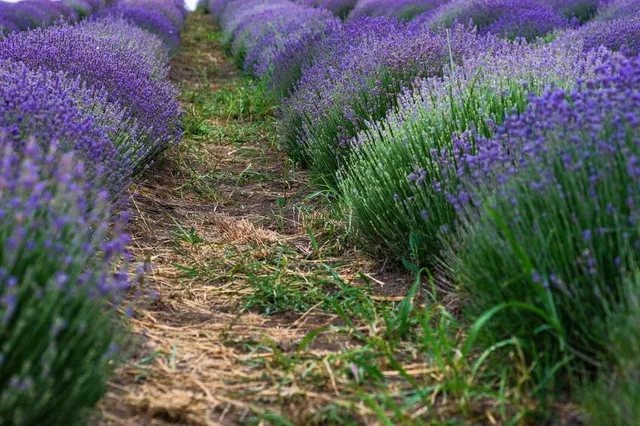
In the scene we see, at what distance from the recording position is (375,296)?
2891mm

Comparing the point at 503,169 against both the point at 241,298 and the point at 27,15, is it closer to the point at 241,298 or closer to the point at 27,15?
the point at 241,298

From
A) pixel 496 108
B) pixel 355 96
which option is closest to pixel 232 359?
pixel 496 108

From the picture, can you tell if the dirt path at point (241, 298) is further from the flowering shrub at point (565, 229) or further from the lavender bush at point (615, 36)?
the lavender bush at point (615, 36)

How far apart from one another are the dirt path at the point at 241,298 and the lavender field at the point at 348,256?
13 millimetres

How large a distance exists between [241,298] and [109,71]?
7.99 feet

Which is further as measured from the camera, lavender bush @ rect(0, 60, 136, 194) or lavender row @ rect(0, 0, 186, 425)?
lavender bush @ rect(0, 60, 136, 194)

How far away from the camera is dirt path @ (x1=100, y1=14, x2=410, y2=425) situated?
2088 millimetres

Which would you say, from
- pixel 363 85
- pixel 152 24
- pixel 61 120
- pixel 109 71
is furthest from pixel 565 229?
pixel 152 24

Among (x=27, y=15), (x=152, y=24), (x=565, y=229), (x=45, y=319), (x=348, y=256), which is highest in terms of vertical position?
(x=27, y=15)

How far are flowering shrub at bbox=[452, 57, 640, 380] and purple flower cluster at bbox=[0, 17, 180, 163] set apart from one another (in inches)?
100

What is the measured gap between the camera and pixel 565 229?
210 centimetres

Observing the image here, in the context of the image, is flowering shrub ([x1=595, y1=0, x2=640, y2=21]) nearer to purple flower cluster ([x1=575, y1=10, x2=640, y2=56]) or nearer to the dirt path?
purple flower cluster ([x1=575, y1=10, x2=640, y2=56])

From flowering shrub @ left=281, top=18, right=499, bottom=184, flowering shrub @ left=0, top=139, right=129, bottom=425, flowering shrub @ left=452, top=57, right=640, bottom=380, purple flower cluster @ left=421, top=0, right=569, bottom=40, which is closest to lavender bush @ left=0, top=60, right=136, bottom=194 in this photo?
flowering shrub @ left=0, top=139, right=129, bottom=425

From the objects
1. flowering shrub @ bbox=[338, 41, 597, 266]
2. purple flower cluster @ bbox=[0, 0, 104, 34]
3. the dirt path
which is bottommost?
the dirt path
